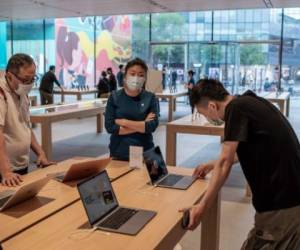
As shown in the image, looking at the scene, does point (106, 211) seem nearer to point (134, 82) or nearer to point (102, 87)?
point (134, 82)

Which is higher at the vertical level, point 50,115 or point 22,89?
point 22,89

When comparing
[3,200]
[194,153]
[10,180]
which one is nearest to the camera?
[3,200]

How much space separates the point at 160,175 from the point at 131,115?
0.60 metres

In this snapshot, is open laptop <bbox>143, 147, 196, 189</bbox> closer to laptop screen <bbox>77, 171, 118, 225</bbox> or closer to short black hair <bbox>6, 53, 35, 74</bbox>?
laptop screen <bbox>77, 171, 118, 225</bbox>

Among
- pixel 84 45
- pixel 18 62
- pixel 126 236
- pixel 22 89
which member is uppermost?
pixel 84 45

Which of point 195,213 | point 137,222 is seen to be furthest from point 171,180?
point 137,222

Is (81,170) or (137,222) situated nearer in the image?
(137,222)

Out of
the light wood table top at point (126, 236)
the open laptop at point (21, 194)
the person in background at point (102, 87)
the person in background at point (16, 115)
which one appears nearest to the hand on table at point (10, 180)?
the person in background at point (16, 115)

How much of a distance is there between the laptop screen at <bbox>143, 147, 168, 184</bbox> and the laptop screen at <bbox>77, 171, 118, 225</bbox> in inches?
18.4

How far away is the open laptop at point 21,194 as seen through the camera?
73.9 inches

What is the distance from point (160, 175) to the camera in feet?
8.10

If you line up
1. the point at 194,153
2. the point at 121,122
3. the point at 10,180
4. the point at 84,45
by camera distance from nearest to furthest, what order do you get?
the point at 10,180
the point at 121,122
the point at 194,153
the point at 84,45

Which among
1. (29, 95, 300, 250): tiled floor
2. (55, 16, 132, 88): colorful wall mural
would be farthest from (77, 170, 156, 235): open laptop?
(55, 16, 132, 88): colorful wall mural

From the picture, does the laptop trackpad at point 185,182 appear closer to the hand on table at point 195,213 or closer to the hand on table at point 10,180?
the hand on table at point 195,213
